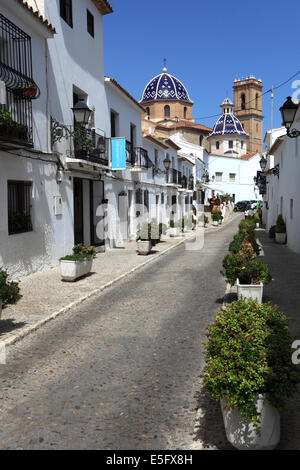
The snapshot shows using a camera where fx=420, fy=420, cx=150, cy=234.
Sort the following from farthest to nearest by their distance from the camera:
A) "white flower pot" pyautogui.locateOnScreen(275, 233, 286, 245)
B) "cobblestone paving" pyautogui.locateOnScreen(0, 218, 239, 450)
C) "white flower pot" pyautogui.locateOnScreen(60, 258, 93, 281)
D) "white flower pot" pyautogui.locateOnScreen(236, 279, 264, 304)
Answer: "white flower pot" pyautogui.locateOnScreen(275, 233, 286, 245) → "white flower pot" pyautogui.locateOnScreen(60, 258, 93, 281) → "white flower pot" pyautogui.locateOnScreen(236, 279, 264, 304) → "cobblestone paving" pyautogui.locateOnScreen(0, 218, 239, 450)

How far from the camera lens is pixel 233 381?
132 inches

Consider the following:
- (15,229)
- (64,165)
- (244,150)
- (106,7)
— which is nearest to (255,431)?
(15,229)

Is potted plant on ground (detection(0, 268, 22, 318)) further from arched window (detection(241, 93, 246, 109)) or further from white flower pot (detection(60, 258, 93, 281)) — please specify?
arched window (detection(241, 93, 246, 109))

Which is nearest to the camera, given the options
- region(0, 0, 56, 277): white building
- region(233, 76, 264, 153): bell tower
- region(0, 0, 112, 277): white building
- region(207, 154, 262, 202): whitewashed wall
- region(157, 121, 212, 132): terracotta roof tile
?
region(0, 0, 56, 277): white building

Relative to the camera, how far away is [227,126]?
7050 cm

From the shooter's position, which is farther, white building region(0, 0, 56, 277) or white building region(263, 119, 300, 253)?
white building region(263, 119, 300, 253)

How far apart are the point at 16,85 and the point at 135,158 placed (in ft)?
38.7

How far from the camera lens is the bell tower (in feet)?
260

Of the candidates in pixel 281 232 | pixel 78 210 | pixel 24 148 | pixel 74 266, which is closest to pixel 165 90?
pixel 281 232

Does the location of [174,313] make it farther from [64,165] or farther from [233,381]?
[64,165]

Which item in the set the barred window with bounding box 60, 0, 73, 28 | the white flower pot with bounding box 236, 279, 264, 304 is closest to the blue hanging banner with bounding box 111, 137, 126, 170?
the barred window with bounding box 60, 0, 73, 28

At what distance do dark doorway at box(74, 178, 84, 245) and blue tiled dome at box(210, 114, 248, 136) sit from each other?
2268 inches

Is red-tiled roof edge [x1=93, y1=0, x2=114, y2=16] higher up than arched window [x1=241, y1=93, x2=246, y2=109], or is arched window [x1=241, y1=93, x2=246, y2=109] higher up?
arched window [x1=241, y1=93, x2=246, y2=109]

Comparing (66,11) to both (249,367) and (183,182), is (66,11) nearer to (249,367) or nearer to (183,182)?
(249,367)
